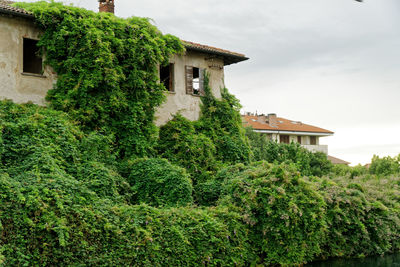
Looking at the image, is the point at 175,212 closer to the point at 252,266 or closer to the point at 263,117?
the point at 252,266

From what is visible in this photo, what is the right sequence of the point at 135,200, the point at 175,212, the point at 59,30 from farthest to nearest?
the point at 59,30
the point at 135,200
the point at 175,212

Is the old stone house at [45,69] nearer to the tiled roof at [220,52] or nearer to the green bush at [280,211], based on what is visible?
the tiled roof at [220,52]

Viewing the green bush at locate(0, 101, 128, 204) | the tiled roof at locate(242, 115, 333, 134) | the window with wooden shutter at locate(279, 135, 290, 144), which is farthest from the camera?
the window with wooden shutter at locate(279, 135, 290, 144)

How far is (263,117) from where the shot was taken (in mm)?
53094

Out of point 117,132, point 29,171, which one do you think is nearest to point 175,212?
point 29,171

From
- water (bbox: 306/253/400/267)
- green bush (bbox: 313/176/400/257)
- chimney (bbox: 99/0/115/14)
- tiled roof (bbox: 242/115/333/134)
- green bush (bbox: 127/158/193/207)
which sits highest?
chimney (bbox: 99/0/115/14)

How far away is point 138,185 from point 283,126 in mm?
37355

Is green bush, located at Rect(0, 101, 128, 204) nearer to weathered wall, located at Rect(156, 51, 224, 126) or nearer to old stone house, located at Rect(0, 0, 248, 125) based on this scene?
old stone house, located at Rect(0, 0, 248, 125)

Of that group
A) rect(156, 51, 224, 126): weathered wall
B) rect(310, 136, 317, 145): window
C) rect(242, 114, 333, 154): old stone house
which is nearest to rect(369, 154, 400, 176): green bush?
rect(242, 114, 333, 154): old stone house

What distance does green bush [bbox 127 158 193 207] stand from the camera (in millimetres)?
16109

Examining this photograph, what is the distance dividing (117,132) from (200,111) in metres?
5.57

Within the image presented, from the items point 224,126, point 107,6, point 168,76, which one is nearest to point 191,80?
point 168,76

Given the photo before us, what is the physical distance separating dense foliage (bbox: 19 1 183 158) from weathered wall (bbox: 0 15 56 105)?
19.4 inches

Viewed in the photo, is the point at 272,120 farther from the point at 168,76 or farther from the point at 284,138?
the point at 168,76
